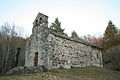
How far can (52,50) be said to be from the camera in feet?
62.2

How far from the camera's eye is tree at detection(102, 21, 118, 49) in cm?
3342

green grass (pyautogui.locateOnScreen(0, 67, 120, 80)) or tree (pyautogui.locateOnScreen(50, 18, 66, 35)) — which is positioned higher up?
tree (pyautogui.locateOnScreen(50, 18, 66, 35))

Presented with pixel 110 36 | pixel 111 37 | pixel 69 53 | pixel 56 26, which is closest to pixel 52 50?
pixel 69 53

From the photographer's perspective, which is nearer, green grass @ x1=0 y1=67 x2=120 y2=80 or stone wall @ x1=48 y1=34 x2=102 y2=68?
green grass @ x1=0 y1=67 x2=120 y2=80

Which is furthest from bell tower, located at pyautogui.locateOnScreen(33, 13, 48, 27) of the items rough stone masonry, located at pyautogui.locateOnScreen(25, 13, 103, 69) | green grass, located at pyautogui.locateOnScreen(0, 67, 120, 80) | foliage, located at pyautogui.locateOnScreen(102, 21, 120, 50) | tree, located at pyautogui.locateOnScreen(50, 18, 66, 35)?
tree, located at pyautogui.locateOnScreen(50, 18, 66, 35)

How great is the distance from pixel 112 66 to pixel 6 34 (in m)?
25.7

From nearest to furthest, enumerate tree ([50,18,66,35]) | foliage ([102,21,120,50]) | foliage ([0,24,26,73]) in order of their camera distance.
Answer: foliage ([0,24,26,73]), foliage ([102,21,120,50]), tree ([50,18,66,35])

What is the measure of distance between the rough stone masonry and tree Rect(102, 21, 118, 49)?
11.2 meters

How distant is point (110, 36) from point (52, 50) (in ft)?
69.8

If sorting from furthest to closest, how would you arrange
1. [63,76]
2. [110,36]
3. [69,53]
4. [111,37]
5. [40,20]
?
[110,36]
[111,37]
[40,20]
[69,53]
[63,76]

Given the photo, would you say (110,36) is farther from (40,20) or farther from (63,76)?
(63,76)

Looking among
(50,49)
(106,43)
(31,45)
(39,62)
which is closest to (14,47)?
(31,45)

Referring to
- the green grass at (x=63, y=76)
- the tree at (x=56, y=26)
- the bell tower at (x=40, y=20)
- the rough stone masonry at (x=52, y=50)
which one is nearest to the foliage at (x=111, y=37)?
the rough stone masonry at (x=52, y=50)

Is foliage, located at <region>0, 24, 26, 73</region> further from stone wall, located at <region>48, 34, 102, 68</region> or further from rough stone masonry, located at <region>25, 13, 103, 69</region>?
stone wall, located at <region>48, 34, 102, 68</region>
